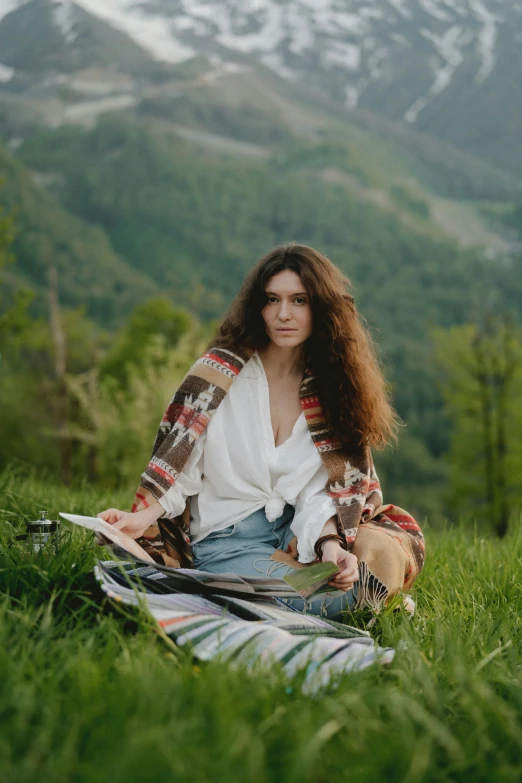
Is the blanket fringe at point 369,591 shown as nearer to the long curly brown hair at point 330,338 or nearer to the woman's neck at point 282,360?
the long curly brown hair at point 330,338

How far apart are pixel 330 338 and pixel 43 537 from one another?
55.9 inches

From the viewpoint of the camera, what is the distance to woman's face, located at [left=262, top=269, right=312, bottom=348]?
3.29 meters

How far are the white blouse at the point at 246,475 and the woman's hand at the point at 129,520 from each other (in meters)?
0.13

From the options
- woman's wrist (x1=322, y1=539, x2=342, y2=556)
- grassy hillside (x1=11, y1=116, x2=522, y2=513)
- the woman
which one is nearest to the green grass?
woman's wrist (x1=322, y1=539, x2=342, y2=556)

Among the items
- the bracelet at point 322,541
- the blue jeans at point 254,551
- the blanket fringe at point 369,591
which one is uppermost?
the bracelet at point 322,541

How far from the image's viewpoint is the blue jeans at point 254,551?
10.0 ft

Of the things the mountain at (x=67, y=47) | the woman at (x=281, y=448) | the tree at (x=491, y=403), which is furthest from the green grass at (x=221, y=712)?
the mountain at (x=67, y=47)

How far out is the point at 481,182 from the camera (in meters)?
147

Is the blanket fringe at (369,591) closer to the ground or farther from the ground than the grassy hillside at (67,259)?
farther from the ground

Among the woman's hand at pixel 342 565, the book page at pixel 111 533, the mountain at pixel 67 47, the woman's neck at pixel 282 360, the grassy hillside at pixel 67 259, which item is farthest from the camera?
the mountain at pixel 67 47

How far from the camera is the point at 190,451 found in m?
3.18

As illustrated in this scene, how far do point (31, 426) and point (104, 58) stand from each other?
6823 inches

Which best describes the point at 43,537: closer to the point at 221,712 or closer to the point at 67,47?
the point at 221,712

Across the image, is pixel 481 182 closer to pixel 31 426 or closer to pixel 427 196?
pixel 427 196
